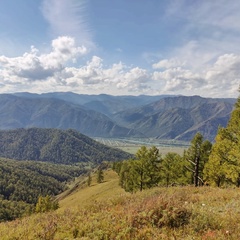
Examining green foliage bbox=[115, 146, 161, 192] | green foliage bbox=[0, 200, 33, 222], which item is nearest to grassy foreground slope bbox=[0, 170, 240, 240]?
green foliage bbox=[115, 146, 161, 192]

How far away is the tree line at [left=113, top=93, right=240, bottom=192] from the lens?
27083 mm

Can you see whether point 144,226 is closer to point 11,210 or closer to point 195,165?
point 195,165

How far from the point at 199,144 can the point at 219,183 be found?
22.7ft

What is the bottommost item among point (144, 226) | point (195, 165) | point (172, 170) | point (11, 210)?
point (11, 210)

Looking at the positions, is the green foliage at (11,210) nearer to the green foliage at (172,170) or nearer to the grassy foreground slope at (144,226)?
the green foliage at (172,170)

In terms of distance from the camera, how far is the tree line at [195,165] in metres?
27.1

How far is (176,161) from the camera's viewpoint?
55.9m

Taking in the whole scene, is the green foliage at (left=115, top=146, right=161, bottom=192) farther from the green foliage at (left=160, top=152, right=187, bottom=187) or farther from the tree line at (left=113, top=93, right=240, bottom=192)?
the green foliage at (left=160, top=152, right=187, bottom=187)

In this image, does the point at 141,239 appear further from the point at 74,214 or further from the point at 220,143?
the point at 220,143

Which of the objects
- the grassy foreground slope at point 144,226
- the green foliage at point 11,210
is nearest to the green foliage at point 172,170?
the grassy foreground slope at point 144,226

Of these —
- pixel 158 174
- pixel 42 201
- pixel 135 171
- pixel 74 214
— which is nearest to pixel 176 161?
pixel 158 174

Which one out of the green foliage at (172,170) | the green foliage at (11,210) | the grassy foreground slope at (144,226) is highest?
the grassy foreground slope at (144,226)

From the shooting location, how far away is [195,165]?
3114cm

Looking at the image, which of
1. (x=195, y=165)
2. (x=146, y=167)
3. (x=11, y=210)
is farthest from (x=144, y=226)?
(x=11, y=210)
